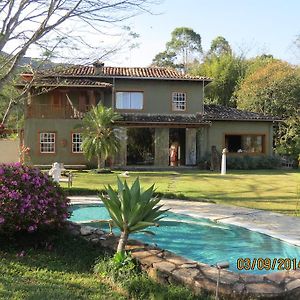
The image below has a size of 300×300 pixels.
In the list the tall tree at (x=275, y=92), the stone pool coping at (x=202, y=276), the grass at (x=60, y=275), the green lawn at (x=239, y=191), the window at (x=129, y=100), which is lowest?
the grass at (x=60, y=275)

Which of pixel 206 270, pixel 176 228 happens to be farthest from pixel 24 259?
pixel 176 228

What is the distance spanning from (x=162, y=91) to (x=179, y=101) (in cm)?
138

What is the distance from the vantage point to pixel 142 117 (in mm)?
27391

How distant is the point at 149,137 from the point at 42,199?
24400 mm

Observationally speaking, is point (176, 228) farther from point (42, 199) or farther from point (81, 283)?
point (81, 283)

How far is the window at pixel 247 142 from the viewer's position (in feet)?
96.8

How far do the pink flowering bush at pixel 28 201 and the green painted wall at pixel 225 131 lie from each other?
70.6 feet

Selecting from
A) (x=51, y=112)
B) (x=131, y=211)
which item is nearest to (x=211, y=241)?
(x=131, y=211)

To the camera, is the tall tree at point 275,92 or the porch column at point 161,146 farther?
A: the tall tree at point 275,92

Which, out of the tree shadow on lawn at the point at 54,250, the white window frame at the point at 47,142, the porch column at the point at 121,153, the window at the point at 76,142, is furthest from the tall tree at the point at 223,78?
the tree shadow on lawn at the point at 54,250

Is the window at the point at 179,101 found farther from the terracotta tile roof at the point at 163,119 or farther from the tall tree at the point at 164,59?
the tall tree at the point at 164,59

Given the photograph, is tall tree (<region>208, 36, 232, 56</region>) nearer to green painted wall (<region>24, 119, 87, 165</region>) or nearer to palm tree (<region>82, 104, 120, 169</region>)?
green painted wall (<region>24, 119, 87, 165</region>)

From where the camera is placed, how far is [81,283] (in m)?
5.32
